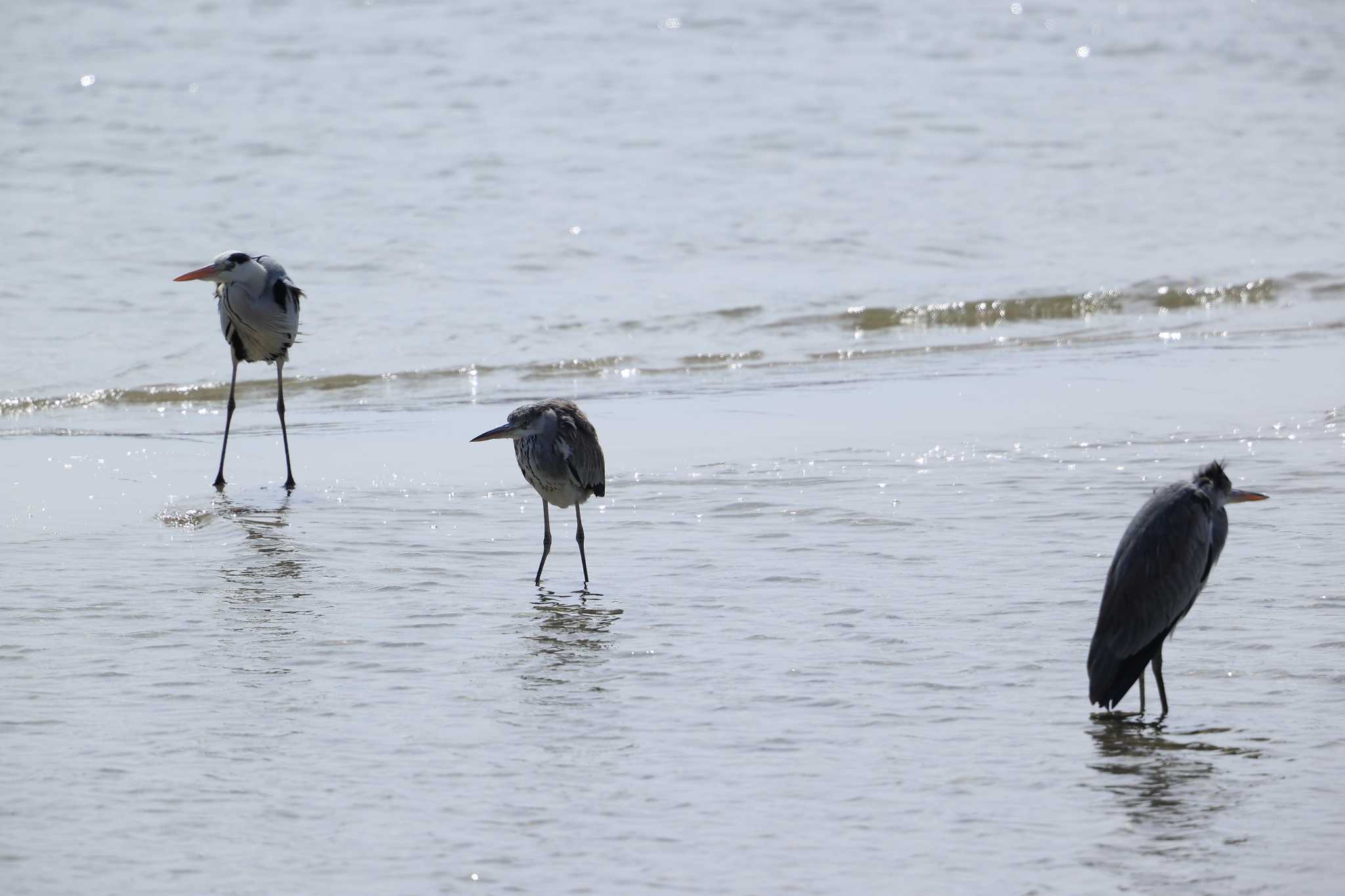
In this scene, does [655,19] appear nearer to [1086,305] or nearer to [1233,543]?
[1086,305]

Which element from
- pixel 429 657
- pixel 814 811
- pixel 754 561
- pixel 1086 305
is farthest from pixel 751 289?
pixel 814 811

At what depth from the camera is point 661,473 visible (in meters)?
9.39

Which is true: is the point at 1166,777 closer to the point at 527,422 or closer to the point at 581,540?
the point at 581,540

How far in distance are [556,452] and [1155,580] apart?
9.13ft

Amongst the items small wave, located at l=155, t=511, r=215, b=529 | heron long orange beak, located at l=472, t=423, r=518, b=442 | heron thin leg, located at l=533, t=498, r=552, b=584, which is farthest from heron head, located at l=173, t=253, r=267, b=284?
heron long orange beak, located at l=472, t=423, r=518, b=442

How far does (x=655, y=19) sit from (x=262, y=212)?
11.1 meters

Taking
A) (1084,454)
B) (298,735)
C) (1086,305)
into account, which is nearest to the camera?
(298,735)

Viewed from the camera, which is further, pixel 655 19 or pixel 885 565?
pixel 655 19

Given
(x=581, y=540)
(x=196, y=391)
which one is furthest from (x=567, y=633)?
(x=196, y=391)

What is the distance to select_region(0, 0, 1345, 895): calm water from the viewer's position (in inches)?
187

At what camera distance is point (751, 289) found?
15.6m

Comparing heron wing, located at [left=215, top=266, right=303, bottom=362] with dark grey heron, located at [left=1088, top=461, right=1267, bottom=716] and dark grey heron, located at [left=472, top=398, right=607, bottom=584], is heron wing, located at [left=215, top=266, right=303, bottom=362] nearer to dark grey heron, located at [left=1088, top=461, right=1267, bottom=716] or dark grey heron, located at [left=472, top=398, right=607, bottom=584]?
dark grey heron, located at [left=472, top=398, right=607, bottom=584]

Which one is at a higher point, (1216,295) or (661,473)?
(1216,295)

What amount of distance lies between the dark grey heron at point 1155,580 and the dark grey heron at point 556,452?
2.55 meters
